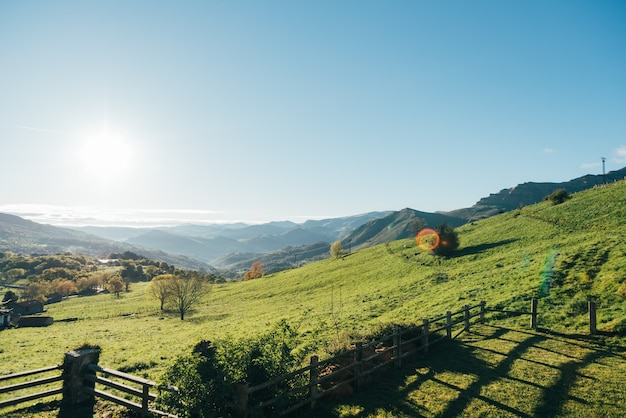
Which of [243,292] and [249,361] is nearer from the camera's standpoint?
[249,361]

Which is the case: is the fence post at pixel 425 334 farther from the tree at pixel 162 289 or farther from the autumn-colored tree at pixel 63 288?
the autumn-colored tree at pixel 63 288

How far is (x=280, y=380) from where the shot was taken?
11.1m

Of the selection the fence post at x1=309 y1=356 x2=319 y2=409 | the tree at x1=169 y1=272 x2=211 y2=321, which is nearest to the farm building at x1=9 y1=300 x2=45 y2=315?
the tree at x1=169 y1=272 x2=211 y2=321

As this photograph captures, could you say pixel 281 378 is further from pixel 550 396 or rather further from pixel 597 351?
pixel 597 351

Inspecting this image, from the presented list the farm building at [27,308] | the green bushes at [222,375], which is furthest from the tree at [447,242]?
the farm building at [27,308]

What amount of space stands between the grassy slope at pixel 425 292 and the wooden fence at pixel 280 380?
8.71 feet

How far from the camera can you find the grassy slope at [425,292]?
25359 mm

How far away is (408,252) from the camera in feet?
217

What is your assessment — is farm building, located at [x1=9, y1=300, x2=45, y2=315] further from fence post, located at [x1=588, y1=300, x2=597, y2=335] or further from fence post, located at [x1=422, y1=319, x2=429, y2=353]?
fence post, located at [x1=588, y1=300, x2=597, y2=335]

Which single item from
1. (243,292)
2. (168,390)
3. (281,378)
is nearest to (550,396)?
(281,378)

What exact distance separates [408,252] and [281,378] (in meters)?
58.5

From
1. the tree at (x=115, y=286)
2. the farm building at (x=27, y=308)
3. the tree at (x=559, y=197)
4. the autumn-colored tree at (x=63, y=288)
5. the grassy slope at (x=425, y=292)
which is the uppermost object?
the tree at (x=559, y=197)

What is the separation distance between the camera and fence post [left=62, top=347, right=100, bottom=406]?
14.2 m

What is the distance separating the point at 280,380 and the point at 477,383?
8.43m
